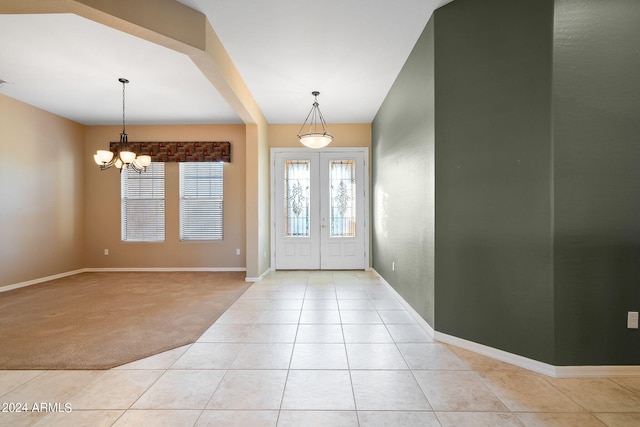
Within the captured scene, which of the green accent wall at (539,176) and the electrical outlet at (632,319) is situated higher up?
the green accent wall at (539,176)

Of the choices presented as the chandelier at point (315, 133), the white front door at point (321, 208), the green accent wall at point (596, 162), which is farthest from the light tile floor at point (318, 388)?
the white front door at point (321, 208)

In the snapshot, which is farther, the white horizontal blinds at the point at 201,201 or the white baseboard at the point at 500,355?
the white horizontal blinds at the point at 201,201

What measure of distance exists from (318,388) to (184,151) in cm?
575

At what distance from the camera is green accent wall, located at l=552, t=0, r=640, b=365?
235 centimetres

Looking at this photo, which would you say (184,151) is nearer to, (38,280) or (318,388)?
(38,280)

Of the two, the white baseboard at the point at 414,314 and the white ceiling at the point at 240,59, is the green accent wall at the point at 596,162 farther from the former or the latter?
the white ceiling at the point at 240,59

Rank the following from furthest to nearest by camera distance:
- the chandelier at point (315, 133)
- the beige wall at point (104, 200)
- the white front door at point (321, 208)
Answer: the white front door at point (321, 208) < the beige wall at point (104, 200) < the chandelier at point (315, 133)

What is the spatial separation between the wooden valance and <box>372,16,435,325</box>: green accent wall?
329cm

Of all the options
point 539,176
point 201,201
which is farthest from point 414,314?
point 201,201

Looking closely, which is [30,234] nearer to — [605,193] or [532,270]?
[532,270]

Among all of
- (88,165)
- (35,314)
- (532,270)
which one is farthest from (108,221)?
(532,270)

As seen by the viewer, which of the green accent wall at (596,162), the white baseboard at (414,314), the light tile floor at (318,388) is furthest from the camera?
the white baseboard at (414,314)

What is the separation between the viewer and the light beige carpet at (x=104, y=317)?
2812mm

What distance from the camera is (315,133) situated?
5562 millimetres
